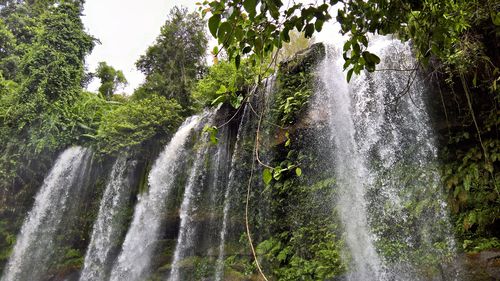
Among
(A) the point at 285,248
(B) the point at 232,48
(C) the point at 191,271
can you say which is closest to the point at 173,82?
(C) the point at 191,271

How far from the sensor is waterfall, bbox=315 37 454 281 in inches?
228

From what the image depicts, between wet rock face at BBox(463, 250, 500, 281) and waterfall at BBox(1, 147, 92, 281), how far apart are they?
1069 centimetres

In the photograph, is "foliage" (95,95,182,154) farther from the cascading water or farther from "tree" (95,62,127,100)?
"tree" (95,62,127,100)

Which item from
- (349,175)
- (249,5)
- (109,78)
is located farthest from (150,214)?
(109,78)

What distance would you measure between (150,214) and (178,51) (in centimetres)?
717

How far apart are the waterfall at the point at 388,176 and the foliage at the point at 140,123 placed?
528cm

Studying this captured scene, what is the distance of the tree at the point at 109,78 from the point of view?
66.8 feet

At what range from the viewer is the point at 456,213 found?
5.72 m

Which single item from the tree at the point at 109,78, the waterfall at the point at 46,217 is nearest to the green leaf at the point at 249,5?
the waterfall at the point at 46,217

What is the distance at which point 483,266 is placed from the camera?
5031 mm

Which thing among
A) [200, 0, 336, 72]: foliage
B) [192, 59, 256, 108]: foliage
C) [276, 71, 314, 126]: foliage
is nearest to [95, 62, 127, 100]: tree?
[192, 59, 256, 108]: foliage

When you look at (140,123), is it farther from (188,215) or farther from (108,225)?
(188,215)

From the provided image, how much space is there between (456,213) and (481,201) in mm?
410

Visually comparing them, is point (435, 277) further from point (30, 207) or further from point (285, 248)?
point (30, 207)
